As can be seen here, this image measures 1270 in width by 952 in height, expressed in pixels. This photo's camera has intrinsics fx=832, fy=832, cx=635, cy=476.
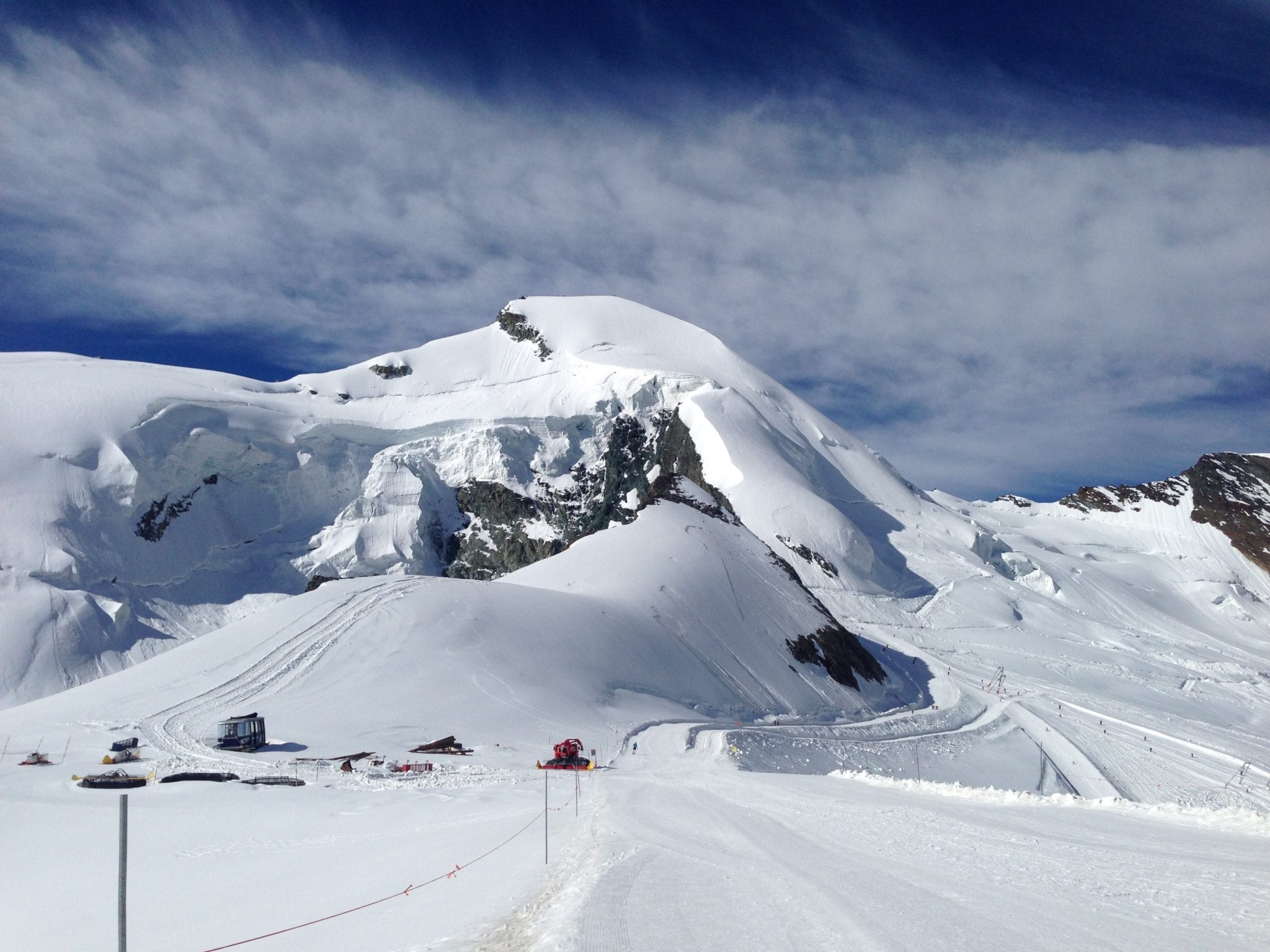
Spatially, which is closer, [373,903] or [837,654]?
[373,903]

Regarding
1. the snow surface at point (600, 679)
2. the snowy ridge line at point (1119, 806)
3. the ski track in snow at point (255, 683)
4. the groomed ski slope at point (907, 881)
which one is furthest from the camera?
the ski track in snow at point (255, 683)

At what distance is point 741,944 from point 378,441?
7099 cm

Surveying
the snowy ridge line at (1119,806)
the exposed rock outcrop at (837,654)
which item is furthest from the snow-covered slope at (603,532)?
the snowy ridge line at (1119,806)

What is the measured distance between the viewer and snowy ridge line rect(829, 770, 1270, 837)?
32.0ft

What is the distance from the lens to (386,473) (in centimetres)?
6944

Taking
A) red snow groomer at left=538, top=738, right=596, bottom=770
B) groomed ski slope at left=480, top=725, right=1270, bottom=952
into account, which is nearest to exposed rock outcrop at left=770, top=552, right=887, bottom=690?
red snow groomer at left=538, top=738, right=596, bottom=770

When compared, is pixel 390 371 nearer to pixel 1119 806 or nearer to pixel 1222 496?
pixel 1119 806

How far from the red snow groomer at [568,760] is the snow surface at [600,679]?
32.4 inches

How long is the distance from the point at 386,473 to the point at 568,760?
171 feet

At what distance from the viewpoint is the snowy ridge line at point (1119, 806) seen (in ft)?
32.0

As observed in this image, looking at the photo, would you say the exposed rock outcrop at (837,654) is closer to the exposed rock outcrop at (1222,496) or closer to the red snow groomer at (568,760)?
the red snow groomer at (568,760)

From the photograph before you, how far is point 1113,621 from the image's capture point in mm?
62406

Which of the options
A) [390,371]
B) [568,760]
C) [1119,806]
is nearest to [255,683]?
[568,760]

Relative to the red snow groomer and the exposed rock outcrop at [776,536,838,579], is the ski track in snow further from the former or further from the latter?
the exposed rock outcrop at [776,536,838,579]
